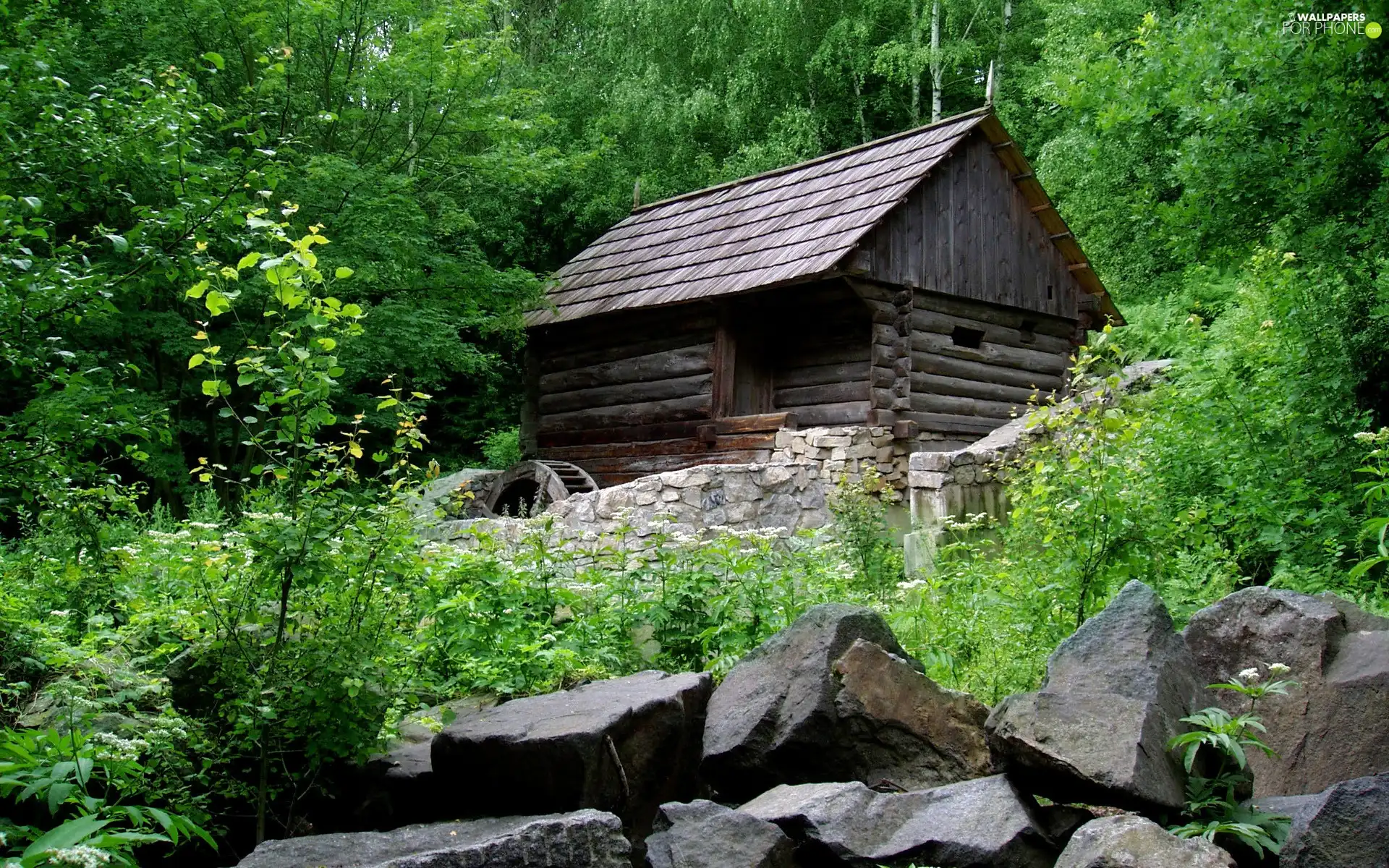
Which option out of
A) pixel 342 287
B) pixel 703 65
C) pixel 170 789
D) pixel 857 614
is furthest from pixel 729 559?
pixel 703 65

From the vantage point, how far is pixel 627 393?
49.3ft

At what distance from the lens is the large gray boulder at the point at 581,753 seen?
13.1 feet

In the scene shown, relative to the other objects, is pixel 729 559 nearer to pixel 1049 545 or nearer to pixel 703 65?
pixel 1049 545

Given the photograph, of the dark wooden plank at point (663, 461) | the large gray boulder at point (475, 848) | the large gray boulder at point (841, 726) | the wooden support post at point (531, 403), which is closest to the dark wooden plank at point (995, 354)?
the dark wooden plank at point (663, 461)

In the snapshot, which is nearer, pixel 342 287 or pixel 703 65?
pixel 342 287

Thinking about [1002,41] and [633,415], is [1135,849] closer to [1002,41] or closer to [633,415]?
[633,415]

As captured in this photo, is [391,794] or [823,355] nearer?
[391,794]

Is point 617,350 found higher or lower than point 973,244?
lower

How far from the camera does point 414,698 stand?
4184mm

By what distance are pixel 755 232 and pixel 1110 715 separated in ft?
36.2

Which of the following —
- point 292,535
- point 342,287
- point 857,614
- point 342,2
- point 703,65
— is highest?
point 703,65

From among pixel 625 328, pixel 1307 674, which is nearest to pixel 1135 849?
pixel 1307 674

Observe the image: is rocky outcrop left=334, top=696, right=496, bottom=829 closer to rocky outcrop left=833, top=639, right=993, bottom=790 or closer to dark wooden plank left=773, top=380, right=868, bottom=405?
rocky outcrop left=833, top=639, right=993, bottom=790

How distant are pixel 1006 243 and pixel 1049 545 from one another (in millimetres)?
9449
